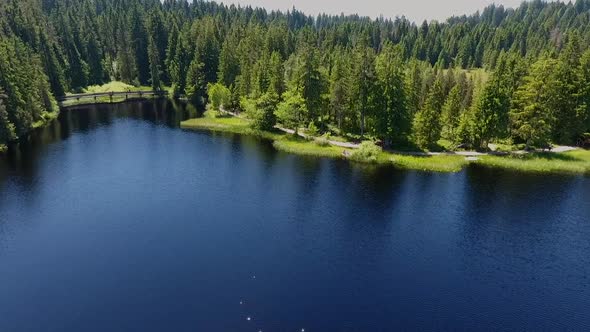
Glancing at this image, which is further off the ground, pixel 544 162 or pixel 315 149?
pixel 315 149

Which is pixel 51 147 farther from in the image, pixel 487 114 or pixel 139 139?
pixel 487 114

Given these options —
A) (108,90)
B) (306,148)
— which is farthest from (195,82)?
(306,148)

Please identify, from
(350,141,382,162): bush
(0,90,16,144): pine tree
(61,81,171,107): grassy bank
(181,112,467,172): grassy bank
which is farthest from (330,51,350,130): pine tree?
(61,81,171,107): grassy bank

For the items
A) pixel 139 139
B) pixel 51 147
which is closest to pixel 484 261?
pixel 139 139

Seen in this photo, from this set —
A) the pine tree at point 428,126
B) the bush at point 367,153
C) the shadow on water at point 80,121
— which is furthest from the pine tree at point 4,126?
the pine tree at point 428,126

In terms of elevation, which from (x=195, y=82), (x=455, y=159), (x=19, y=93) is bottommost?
(x=455, y=159)

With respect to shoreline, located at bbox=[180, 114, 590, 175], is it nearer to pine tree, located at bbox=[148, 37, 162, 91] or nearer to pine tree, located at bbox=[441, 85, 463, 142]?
pine tree, located at bbox=[441, 85, 463, 142]

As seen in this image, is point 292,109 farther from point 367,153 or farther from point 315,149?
point 367,153
